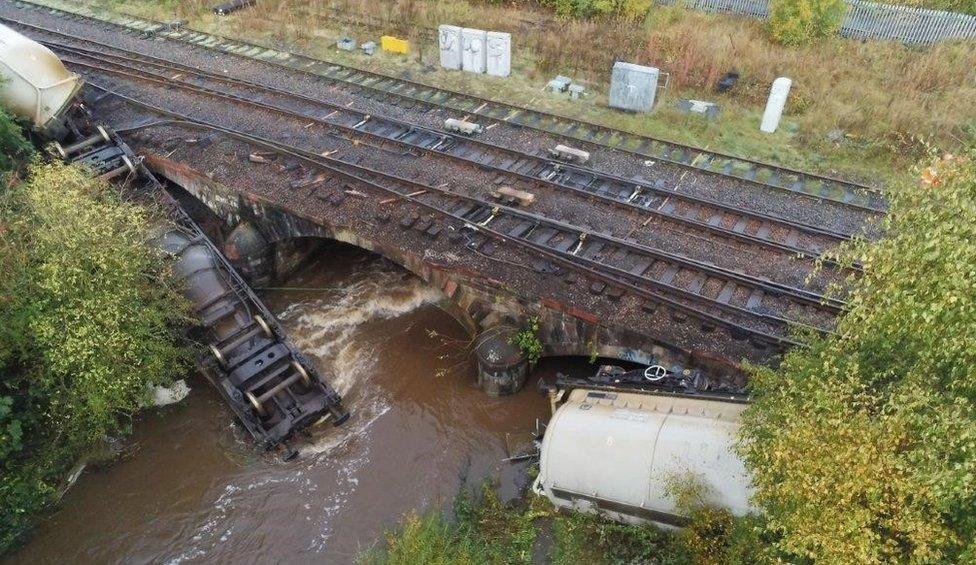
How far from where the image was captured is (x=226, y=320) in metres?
16.4

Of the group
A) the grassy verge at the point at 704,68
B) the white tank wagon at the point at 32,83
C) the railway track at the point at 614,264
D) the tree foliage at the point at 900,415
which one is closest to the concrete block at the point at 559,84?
the grassy verge at the point at 704,68

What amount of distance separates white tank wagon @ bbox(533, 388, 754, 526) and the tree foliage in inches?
110

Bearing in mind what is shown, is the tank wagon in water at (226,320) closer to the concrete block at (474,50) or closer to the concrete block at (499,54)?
the concrete block at (474,50)

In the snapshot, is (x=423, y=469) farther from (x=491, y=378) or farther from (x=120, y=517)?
(x=120, y=517)

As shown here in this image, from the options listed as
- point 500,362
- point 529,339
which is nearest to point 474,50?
point 529,339

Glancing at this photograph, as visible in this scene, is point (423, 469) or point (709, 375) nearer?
point (709, 375)

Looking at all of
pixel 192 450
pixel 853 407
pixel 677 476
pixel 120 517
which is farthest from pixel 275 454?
pixel 853 407

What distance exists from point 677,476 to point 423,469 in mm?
6337

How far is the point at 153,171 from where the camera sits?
2108cm

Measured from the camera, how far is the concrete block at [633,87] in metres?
23.0

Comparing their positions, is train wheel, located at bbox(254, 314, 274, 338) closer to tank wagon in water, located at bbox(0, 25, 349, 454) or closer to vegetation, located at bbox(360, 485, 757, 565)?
tank wagon in water, located at bbox(0, 25, 349, 454)

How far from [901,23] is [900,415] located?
26678 millimetres

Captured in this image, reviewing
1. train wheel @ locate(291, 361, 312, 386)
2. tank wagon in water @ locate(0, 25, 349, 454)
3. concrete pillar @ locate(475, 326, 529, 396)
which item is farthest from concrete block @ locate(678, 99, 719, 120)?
train wheel @ locate(291, 361, 312, 386)

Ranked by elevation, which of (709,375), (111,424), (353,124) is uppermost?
(353,124)
